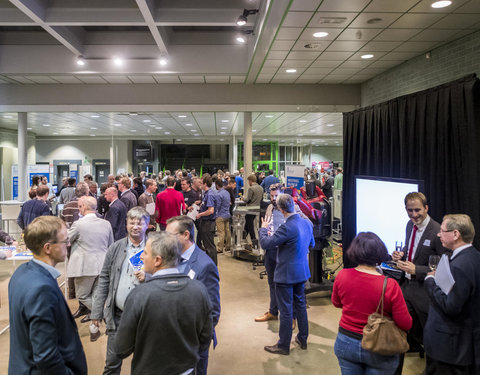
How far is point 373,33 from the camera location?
177 inches

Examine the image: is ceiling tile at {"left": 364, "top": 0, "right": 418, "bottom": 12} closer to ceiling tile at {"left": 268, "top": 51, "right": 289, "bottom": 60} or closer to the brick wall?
the brick wall

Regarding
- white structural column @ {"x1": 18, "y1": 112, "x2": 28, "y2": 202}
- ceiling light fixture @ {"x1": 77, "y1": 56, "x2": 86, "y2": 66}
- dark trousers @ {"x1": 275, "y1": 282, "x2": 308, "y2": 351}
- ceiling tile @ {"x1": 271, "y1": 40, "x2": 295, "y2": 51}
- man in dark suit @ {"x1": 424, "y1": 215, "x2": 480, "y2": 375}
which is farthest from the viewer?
white structural column @ {"x1": 18, "y1": 112, "x2": 28, "y2": 202}

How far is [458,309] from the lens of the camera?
7.22 feet

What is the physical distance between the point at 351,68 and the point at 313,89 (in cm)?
156

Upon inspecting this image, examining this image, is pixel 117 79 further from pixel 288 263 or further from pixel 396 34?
pixel 288 263

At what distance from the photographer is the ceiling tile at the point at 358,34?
14.3 feet

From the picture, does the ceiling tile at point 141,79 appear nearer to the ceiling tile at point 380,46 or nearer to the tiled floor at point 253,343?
the ceiling tile at point 380,46

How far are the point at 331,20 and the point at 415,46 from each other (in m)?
1.74

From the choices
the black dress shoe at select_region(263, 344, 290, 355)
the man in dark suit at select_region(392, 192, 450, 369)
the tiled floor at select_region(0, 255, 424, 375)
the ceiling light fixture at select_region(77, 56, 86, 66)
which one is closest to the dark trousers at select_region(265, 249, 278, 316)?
the tiled floor at select_region(0, 255, 424, 375)

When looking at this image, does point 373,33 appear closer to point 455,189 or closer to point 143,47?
point 455,189

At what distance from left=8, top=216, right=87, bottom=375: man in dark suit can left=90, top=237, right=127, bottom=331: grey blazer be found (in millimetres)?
704

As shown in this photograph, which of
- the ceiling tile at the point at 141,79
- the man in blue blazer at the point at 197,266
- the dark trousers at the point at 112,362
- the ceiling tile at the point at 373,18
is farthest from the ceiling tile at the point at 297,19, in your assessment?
the ceiling tile at the point at 141,79

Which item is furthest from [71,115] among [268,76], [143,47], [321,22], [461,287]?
[461,287]

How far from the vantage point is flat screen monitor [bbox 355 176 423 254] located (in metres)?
3.46
